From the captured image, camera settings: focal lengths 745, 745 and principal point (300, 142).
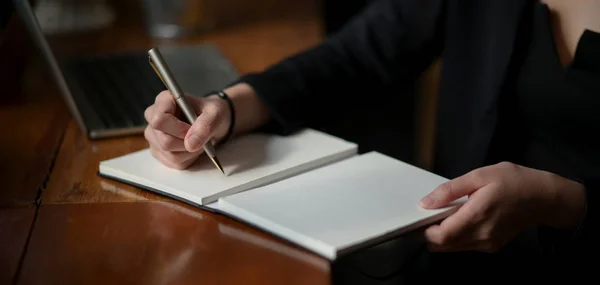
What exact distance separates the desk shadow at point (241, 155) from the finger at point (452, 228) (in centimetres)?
21

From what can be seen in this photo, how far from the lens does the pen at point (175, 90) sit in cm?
82

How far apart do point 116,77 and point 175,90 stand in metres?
0.36

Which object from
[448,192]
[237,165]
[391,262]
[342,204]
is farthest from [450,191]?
[391,262]

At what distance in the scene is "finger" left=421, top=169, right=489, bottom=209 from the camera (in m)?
0.72

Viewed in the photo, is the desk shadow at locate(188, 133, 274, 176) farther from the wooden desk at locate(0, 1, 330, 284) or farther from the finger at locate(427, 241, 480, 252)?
the finger at locate(427, 241, 480, 252)

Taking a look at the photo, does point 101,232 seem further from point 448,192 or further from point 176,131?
point 448,192

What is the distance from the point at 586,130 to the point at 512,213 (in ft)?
0.76

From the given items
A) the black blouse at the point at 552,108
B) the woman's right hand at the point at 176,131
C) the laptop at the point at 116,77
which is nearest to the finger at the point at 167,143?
the woman's right hand at the point at 176,131

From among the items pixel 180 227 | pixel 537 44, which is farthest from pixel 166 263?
pixel 537 44

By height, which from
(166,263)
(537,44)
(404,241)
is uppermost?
(537,44)

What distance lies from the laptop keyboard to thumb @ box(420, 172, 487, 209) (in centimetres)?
41

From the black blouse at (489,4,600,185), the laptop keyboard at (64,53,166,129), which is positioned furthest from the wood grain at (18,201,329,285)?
the black blouse at (489,4,600,185)

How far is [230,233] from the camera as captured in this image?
2.35 feet

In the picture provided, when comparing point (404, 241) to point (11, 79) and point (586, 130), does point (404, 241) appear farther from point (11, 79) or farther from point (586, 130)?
point (11, 79)
